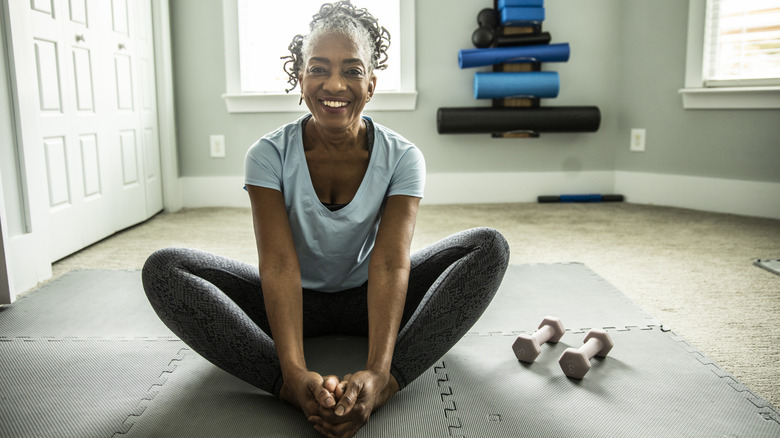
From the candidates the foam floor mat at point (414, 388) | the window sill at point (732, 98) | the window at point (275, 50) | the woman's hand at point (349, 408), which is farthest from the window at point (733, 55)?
the woman's hand at point (349, 408)

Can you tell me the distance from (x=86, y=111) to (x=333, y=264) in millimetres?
1724

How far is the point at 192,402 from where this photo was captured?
1195mm

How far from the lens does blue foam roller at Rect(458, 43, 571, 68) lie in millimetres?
3197

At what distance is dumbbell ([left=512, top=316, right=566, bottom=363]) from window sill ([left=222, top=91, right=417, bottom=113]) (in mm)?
2148

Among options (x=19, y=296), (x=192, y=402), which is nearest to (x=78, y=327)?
(x=19, y=296)

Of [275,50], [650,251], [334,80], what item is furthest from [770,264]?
[275,50]

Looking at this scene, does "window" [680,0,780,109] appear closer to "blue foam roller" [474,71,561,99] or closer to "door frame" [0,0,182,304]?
"blue foam roller" [474,71,561,99]

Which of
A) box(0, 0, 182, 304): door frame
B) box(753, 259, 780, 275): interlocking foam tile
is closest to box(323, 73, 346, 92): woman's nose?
box(0, 0, 182, 304): door frame

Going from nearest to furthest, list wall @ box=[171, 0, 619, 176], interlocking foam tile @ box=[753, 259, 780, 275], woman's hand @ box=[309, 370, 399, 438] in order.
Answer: woman's hand @ box=[309, 370, 399, 438] < interlocking foam tile @ box=[753, 259, 780, 275] < wall @ box=[171, 0, 619, 176]

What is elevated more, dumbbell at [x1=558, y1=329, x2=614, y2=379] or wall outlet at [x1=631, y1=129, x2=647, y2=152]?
wall outlet at [x1=631, y1=129, x2=647, y2=152]

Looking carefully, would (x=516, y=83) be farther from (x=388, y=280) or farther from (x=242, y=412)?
(x=242, y=412)

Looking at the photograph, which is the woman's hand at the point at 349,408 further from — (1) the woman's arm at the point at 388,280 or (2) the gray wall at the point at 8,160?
(2) the gray wall at the point at 8,160

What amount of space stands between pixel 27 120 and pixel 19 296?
559mm

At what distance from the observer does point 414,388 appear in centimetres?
125
